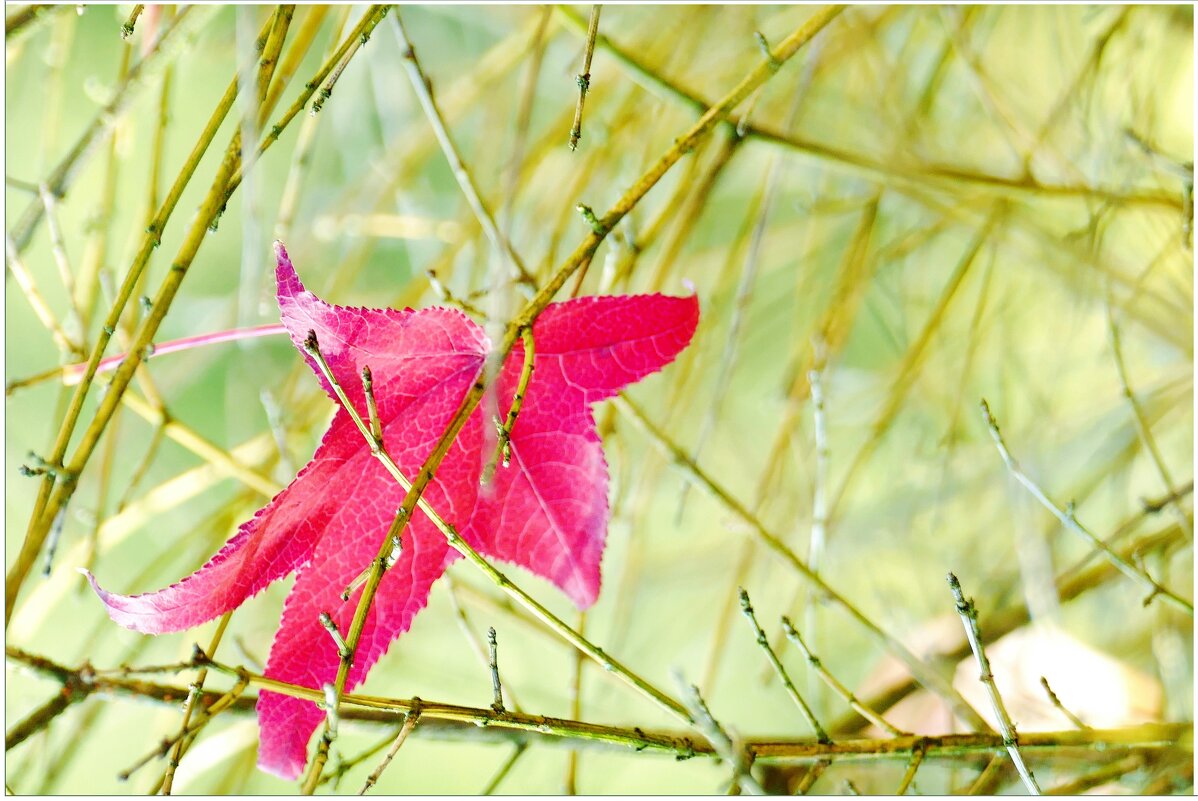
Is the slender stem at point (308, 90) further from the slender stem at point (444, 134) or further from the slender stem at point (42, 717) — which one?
the slender stem at point (42, 717)

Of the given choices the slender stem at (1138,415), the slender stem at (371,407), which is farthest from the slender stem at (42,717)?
the slender stem at (1138,415)

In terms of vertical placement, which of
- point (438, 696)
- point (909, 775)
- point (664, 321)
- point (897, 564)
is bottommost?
point (909, 775)

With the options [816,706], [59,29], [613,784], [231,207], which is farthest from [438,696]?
[59,29]

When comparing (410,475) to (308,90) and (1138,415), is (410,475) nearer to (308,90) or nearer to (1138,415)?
(308,90)

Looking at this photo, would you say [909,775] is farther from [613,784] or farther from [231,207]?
[231,207]

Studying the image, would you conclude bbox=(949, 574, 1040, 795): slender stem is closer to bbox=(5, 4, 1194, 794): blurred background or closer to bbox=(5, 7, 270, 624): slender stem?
bbox=(5, 4, 1194, 794): blurred background

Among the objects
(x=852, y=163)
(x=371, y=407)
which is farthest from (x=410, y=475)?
(x=852, y=163)
